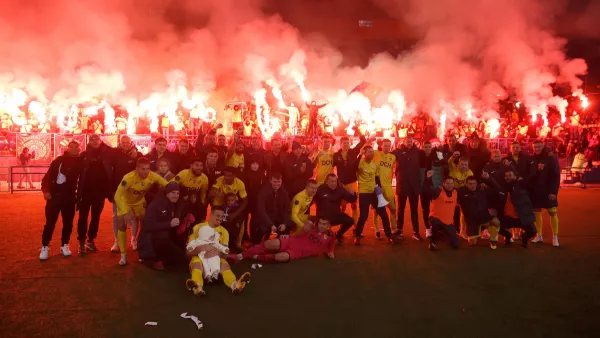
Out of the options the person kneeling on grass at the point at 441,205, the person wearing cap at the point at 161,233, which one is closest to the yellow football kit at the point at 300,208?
the person wearing cap at the point at 161,233

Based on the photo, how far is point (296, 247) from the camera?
6719mm

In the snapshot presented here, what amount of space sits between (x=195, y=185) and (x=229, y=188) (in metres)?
0.56

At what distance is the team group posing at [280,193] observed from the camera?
6.52 metres

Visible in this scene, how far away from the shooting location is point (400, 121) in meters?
25.7

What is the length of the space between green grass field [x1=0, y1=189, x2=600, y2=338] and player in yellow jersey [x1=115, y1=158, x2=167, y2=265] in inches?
18.4

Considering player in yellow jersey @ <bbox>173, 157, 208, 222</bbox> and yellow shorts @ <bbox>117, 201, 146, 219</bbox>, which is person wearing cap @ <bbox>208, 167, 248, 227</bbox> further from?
yellow shorts @ <bbox>117, 201, 146, 219</bbox>

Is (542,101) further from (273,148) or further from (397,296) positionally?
(397,296)

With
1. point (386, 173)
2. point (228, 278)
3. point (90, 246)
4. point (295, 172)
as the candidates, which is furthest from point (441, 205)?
point (90, 246)

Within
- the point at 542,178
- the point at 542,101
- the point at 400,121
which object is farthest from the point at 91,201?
the point at 542,101

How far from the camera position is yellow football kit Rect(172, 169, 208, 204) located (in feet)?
22.7

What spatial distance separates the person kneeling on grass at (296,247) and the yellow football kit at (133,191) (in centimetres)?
160

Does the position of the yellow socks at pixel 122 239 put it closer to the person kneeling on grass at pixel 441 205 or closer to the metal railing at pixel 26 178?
the person kneeling on grass at pixel 441 205

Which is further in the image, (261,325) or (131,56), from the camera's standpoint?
(131,56)

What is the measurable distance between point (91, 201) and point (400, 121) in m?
21.1
